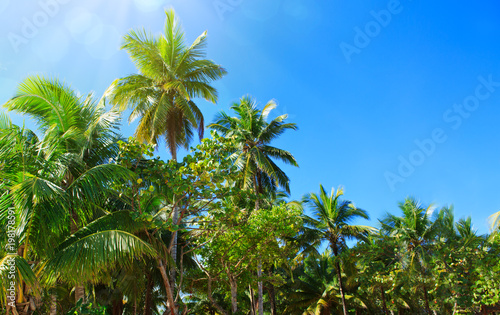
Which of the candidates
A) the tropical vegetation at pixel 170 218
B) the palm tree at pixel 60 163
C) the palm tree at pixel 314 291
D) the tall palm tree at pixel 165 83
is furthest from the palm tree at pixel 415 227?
the palm tree at pixel 60 163

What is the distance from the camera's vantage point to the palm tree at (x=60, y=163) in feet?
21.0

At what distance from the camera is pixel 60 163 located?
753 centimetres

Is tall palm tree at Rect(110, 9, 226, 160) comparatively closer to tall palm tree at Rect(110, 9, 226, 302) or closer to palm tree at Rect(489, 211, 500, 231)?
tall palm tree at Rect(110, 9, 226, 302)

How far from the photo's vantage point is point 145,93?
1294cm

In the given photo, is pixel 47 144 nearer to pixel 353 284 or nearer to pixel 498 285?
pixel 498 285

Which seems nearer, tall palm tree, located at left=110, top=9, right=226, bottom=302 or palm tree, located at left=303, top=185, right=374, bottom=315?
tall palm tree, located at left=110, top=9, right=226, bottom=302

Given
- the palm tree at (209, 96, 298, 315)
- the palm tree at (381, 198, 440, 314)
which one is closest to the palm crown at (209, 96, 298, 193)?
the palm tree at (209, 96, 298, 315)

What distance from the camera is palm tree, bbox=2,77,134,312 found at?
6.41 metres

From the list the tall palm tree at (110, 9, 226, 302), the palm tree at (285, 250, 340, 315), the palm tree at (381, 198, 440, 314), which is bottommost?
the palm tree at (285, 250, 340, 315)

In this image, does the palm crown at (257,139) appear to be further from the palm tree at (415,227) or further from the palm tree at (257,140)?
the palm tree at (415,227)

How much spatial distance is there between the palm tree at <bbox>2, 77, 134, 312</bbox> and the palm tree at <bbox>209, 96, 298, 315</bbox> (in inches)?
352

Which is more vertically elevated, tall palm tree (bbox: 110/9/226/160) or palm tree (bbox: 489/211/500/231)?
tall palm tree (bbox: 110/9/226/160)

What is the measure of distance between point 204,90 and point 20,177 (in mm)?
8085

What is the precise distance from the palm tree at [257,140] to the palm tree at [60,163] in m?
8.95
